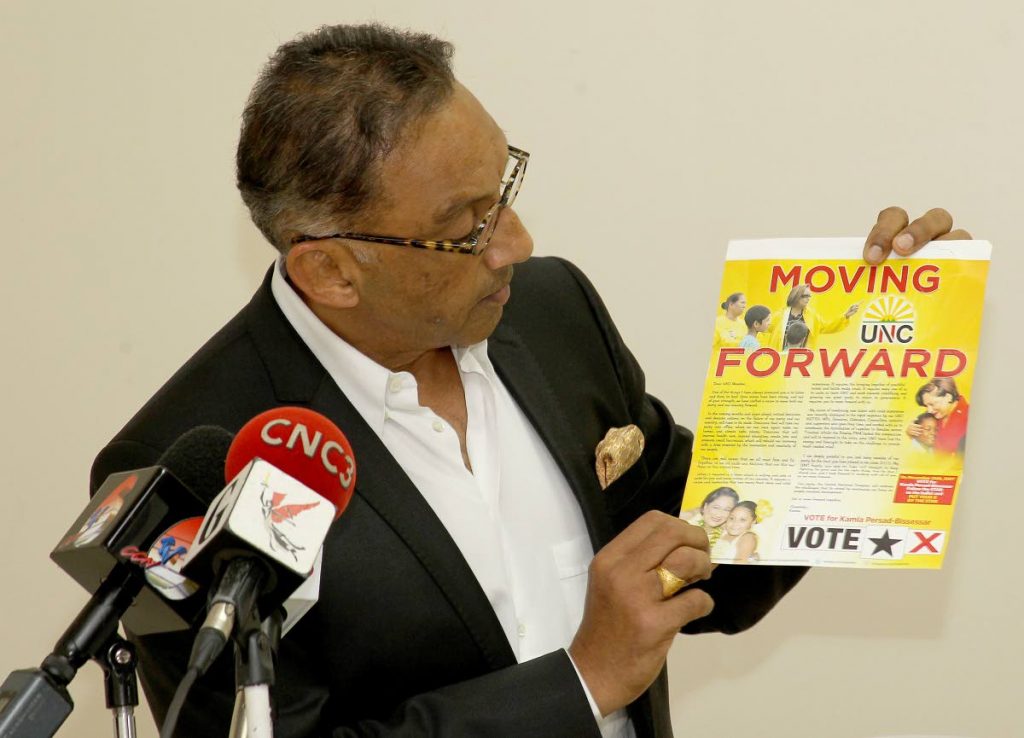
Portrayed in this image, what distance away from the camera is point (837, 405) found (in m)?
1.82

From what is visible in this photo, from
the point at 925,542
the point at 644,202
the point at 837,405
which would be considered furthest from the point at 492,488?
the point at 644,202

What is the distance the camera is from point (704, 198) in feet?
9.44

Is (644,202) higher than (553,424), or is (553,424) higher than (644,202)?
(644,202)

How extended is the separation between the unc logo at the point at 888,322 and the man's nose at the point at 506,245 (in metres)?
0.50

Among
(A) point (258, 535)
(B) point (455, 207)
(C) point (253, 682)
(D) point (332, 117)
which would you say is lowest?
(C) point (253, 682)

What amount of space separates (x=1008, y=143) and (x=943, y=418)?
1186mm

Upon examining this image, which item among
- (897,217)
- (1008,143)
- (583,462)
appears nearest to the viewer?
(897,217)

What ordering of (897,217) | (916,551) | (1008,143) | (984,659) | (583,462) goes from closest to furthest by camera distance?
1. (916,551)
2. (897,217)
3. (583,462)
4. (1008,143)
5. (984,659)

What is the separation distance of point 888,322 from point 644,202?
45.2 inches

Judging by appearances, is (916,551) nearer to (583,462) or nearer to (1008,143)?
(583,462)

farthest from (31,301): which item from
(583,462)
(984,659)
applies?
(984,659)

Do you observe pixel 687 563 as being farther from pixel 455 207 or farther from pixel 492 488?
pixel 455 207

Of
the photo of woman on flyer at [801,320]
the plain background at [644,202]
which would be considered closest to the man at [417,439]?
the photo of woman on flyer at [801,320]

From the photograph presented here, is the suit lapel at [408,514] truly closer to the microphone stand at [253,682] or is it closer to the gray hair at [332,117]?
the gray hair at [332,117]
